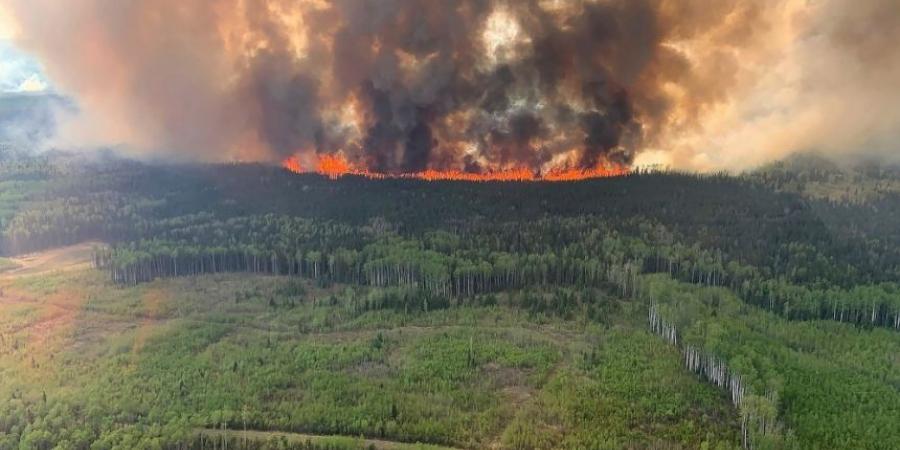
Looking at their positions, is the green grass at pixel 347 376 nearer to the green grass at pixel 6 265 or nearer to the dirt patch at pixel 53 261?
the dirt patch at pixel 53 261

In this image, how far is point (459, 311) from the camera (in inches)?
2837

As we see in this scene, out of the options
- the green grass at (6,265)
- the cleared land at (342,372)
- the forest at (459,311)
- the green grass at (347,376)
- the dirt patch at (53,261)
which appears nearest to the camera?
the green grass at (347,376)

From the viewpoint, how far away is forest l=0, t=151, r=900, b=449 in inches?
1946

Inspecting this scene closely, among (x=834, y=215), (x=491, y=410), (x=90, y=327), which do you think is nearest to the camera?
(x=491, y=410)

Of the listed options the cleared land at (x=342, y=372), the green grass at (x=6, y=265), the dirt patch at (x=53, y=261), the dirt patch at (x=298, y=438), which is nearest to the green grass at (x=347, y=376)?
the cleared land at (x=342, y=372)

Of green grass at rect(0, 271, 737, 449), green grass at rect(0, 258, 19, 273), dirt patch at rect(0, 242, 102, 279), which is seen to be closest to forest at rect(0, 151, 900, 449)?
green grass at rect(0, 271, 737, 449)

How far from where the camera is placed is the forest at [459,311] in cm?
4944

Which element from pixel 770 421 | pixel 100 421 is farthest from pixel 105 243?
pixel 770 421

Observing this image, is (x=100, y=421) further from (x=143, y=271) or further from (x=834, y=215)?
(x=834, y=215)

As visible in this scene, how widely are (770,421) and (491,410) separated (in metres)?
15.8

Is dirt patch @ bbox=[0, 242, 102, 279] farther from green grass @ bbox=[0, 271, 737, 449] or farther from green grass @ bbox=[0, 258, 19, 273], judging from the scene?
green grass @ bbox=[0, 271, 737, 449]

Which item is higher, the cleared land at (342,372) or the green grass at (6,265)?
the green grass at (6,265)

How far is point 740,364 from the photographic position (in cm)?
5362

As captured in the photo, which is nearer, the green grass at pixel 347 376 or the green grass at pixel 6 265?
the green grass at pixel 347 376
